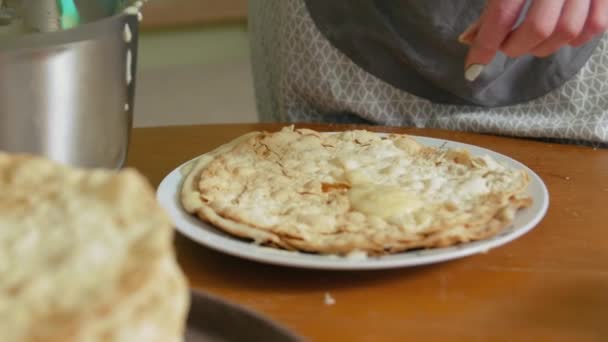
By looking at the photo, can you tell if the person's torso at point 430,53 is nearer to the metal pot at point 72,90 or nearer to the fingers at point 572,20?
the fingers at point 572,20

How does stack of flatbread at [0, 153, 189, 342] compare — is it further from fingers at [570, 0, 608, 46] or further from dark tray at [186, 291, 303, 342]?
fingers at [570, 0, 608, 46]

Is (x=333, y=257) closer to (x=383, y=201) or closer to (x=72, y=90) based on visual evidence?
(x=383, y=201)

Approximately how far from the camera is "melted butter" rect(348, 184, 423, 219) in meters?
0.70

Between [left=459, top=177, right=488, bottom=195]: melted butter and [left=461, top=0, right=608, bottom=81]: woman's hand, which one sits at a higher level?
[left=461, top=0, right=608, bottom=81]: woman's hand

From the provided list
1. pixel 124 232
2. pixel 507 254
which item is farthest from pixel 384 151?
pixel 124 232

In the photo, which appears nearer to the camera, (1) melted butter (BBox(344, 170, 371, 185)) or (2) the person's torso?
(1) melted butter (BBox(344, 170, 371, 185))

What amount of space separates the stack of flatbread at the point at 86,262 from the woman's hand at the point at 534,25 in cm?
49

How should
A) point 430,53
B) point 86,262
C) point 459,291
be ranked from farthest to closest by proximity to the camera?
1. point 430,53
2. point 459,291
3. point 86,262

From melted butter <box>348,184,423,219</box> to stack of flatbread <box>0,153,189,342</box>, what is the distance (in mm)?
336

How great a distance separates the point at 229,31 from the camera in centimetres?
312

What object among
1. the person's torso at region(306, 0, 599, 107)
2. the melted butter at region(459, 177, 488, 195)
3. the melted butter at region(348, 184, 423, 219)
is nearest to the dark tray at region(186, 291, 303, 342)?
the melted butter at region(348, 184, 423, 219)

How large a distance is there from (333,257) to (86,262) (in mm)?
300

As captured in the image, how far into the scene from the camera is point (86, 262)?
1.18 ft

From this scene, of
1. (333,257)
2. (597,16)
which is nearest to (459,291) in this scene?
(333,257)
